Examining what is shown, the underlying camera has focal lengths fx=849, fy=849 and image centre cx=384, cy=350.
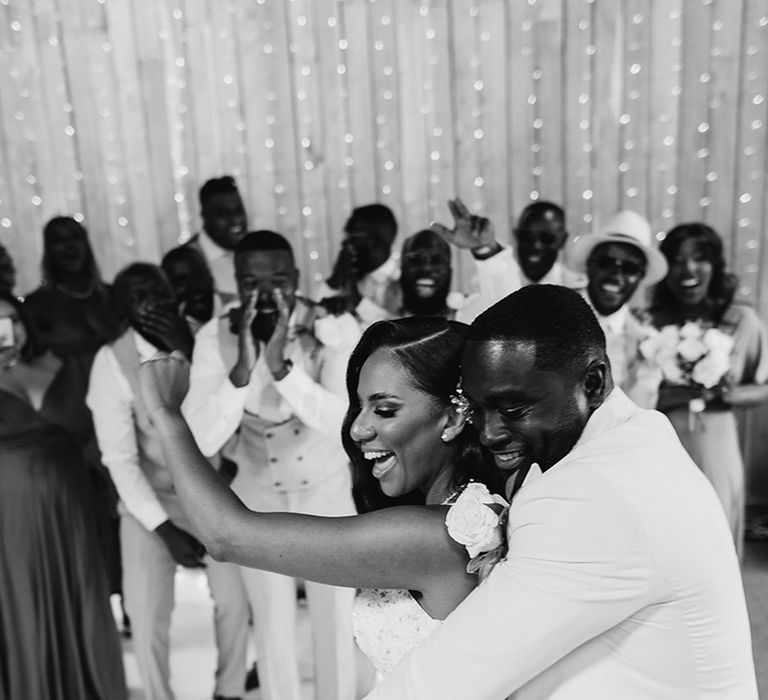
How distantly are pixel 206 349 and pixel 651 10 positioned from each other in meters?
3.35

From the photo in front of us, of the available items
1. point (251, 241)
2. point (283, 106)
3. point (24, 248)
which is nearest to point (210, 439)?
point (251, 241)

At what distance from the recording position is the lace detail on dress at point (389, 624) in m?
1.46

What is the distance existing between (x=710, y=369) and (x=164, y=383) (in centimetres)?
245

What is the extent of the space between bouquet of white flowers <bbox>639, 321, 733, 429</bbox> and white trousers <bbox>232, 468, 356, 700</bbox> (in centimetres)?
139

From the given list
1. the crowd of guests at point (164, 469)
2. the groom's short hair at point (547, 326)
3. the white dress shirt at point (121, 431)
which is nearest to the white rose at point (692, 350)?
the crowd of guests at point (164, 469)

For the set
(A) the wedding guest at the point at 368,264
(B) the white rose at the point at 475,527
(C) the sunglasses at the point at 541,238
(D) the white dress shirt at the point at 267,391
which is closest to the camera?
(B) the white rose at the point at 475,527

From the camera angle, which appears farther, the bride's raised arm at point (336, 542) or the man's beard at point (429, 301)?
the man's beard at point (429, 301)

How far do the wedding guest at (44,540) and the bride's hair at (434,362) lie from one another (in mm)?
1673

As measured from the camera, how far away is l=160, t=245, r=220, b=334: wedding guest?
3.68 meters

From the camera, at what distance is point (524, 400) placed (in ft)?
3.96

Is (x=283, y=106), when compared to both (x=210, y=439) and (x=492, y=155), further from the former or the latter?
(x=210, y=439)

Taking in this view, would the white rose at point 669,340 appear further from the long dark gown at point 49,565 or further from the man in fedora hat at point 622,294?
the long dark gown at point 49,565

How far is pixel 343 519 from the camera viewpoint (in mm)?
1281

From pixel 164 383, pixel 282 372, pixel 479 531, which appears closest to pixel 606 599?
pixel 479 531
